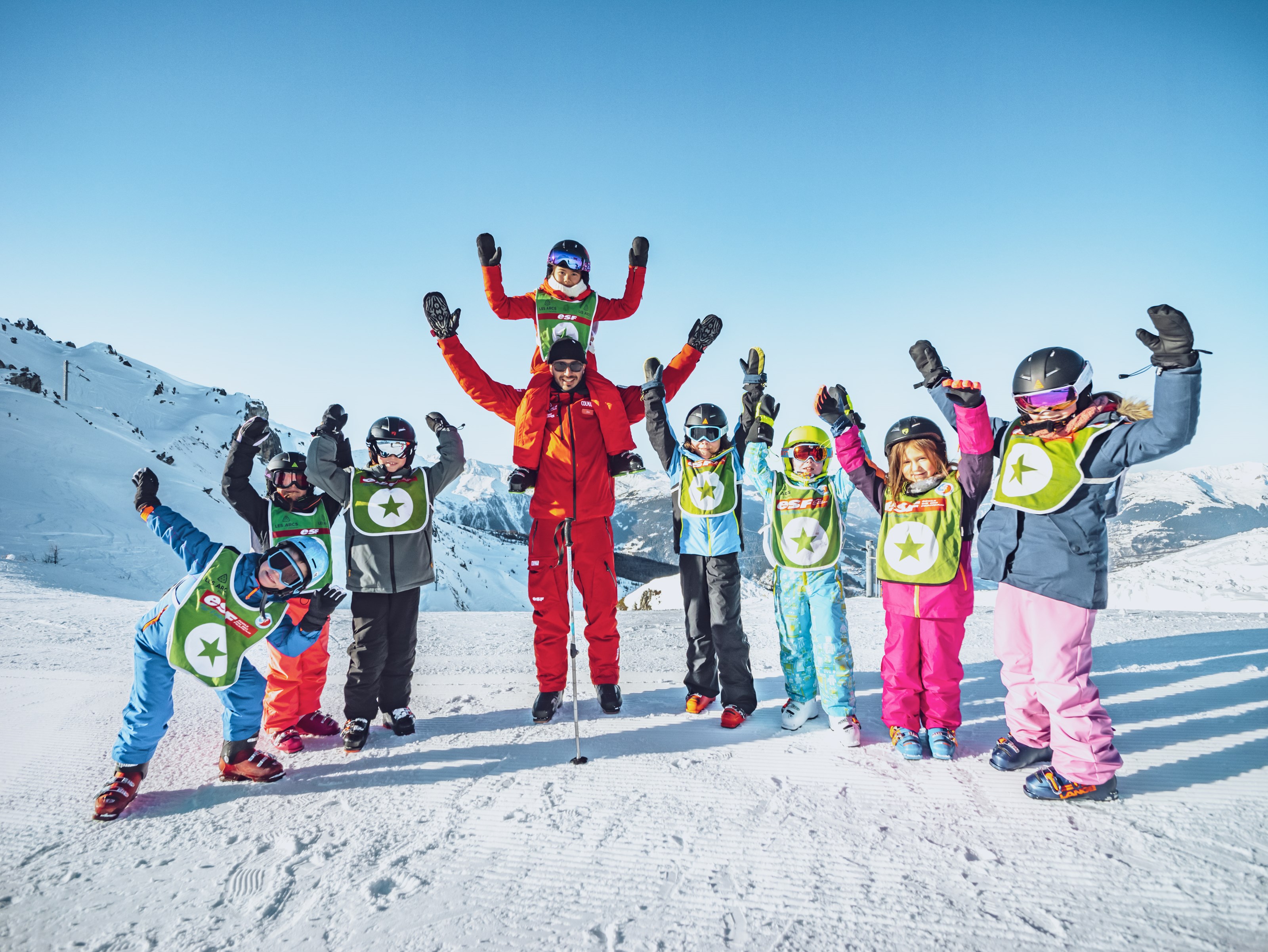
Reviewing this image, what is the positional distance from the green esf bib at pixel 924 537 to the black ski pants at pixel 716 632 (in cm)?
96

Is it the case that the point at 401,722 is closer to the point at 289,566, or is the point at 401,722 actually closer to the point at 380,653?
the point at 380,653

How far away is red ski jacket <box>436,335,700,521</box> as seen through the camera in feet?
13.3

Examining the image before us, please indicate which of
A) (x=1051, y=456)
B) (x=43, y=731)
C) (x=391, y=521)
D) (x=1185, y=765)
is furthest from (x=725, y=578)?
(x=43, y=731)

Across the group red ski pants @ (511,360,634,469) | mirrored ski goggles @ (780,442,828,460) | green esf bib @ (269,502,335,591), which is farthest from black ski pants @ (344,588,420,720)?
mirrored ski goggles @ (780,442,828,460)

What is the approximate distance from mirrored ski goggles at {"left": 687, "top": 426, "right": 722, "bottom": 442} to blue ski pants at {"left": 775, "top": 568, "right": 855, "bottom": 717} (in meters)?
0.98

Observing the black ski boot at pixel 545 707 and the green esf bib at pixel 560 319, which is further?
the green esf bib at pixel 560 319

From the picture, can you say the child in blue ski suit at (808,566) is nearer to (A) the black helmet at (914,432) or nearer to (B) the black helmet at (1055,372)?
(A) the black helmet at (914,432)

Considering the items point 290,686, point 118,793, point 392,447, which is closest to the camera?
point 118,793

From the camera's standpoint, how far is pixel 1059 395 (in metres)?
2.92

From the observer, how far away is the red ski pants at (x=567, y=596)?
13.1 ft

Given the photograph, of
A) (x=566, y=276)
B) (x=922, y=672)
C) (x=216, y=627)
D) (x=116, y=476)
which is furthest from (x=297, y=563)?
(x=116, y=476)

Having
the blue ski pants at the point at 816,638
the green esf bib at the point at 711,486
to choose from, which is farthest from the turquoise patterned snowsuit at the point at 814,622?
the green esf bib at the point at 711,486

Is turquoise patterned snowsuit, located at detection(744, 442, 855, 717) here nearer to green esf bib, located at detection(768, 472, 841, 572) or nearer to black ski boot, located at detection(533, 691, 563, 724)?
green esf bib, located at detection(768, 472, 841, 572)

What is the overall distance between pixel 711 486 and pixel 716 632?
0.98 m
